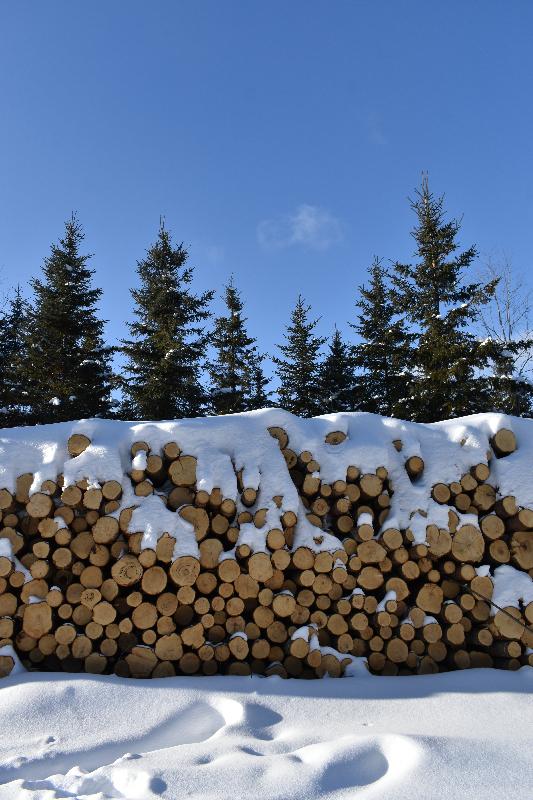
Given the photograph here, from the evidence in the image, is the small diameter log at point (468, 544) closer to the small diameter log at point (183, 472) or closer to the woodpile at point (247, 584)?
the woodpile at point (247, 584)

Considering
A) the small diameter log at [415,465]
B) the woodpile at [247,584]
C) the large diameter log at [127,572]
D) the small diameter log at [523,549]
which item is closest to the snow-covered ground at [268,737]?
the woodpile at [247,584]

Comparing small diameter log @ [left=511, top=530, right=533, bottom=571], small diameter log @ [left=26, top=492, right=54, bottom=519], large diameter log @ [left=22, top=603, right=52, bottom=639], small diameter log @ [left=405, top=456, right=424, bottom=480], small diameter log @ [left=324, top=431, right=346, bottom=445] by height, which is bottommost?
large diameter log @ [left=22, top=603, right=52, bottom=639]

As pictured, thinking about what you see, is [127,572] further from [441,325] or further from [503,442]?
[441,325]

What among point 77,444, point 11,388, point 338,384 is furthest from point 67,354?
point 77,444

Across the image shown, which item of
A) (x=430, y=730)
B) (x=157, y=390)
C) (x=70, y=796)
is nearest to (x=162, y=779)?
(x=70, y=796)

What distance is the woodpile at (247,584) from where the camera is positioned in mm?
3654

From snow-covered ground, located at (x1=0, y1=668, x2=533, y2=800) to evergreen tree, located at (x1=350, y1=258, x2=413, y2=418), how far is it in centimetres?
1232

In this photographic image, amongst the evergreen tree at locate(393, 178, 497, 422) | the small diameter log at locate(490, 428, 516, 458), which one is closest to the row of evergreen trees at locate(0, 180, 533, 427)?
the evergreen tree at locate(393, 178, 497, 422)

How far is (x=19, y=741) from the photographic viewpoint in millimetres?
2660

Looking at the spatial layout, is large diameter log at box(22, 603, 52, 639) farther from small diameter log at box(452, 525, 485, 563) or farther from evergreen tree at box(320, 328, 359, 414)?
evergreen tree at box(320, 328, 359, 414)

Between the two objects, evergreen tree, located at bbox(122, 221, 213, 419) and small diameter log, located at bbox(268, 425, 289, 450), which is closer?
small diameter log, located at bbox(268, 425, 289, 450)

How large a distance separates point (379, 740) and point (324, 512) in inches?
69.0

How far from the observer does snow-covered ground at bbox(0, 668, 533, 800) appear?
216 cm

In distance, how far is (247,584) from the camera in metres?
3.78
